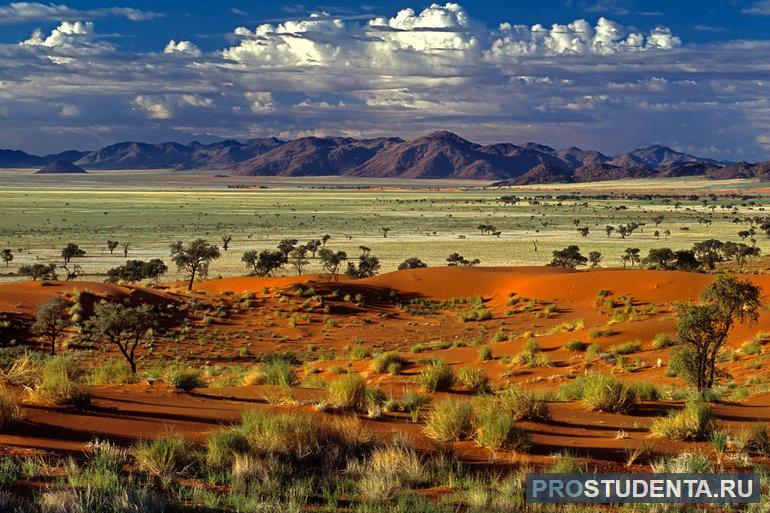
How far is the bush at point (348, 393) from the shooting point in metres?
13.4

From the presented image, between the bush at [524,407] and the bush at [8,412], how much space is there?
25.6 ft

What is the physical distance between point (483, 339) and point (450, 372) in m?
17.0

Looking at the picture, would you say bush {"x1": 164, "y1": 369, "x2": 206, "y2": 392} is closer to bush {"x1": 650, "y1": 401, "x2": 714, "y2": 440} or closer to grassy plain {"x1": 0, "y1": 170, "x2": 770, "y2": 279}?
bush {"x1": 650, "y1": 401, "x2": 714, "y2": 440}

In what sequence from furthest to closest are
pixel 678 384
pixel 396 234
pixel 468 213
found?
pixel 468 213 → pixel 396 234 → pixel 678 384

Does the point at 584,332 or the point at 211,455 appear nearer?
the point at 211,455

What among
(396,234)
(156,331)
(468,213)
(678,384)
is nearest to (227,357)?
(156,331)

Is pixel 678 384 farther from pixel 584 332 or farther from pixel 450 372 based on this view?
pixel 584 332

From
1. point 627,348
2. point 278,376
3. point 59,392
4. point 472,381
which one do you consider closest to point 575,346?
point 627,348

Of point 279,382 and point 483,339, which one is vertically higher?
point 279,382

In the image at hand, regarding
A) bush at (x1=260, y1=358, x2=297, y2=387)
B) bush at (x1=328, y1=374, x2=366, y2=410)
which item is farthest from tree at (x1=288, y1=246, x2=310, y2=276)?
bush at (x1=328, y1=374, x2=366, y2=410)

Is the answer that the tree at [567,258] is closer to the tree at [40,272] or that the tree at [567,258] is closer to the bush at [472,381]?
the tree at [40,272]

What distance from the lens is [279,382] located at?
17000mm

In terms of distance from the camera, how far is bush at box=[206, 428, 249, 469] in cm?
955

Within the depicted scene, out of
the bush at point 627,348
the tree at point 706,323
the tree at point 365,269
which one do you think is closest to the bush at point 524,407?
the tree at point 706,323
